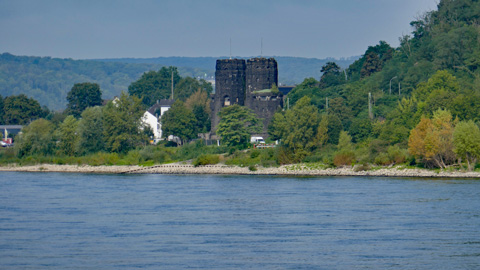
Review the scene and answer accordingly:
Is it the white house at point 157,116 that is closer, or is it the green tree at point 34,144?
the green tree at point 34,144

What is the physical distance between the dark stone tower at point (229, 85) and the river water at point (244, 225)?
45361 mm

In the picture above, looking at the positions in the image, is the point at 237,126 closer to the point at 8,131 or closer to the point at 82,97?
the point at 8,131

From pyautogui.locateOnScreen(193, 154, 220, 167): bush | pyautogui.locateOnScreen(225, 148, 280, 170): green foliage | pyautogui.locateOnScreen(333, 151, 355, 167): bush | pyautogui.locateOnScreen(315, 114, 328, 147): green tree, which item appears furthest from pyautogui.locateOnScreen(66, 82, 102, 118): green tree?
pyautogui.locateOnScreen(333, 151, 355, 167): bush

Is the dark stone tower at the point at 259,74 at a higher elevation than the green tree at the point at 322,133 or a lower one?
higher

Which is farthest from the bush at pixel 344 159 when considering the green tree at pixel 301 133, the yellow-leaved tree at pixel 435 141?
the yellow-leaved tree at pixel 435 141

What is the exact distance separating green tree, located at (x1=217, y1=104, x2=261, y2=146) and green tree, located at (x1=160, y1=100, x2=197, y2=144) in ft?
19.2

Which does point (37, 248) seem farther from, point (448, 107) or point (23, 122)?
point (23, 122)

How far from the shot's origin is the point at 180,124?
330 feet

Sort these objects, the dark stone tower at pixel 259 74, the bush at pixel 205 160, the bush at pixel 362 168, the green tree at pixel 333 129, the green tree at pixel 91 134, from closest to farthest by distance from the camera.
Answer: the bush at pixel 362 168 < the green tree at pixel 333 129 < the bush at pixel 205 160 < the green tree at pixel 91 134 < the dark stone tower at pixel 259 74

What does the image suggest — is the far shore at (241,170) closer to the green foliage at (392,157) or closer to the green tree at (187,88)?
the green foliage at (392,157)

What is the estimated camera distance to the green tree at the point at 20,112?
439 feet

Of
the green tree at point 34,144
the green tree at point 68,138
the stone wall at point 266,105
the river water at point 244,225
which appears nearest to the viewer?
the river water at point 244,225

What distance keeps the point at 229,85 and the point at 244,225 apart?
6823 centimetres

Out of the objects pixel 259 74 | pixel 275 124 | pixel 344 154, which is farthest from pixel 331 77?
pixel 344 154
